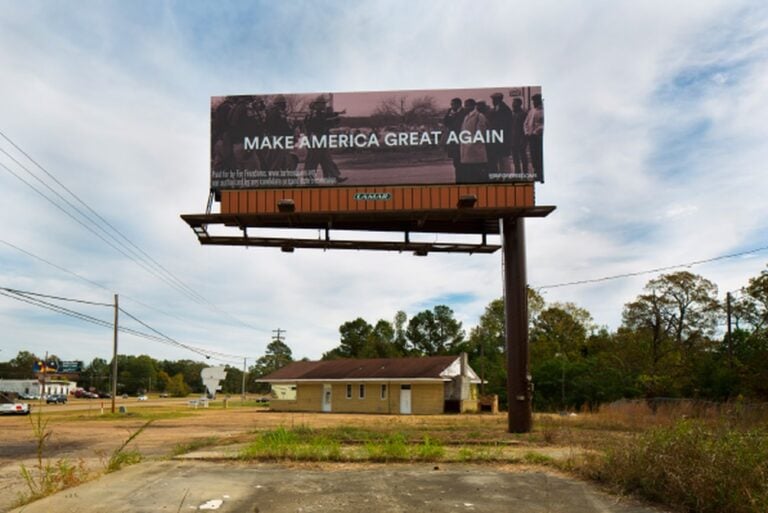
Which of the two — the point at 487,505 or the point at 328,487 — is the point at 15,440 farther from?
the point at 487,505

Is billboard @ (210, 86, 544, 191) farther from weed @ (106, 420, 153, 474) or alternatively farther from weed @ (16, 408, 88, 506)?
weed @ (16, 408, 88, 506)

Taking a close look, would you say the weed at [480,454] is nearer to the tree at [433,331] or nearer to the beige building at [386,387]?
the beige building at [386,387]

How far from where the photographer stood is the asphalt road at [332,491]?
7906 mm

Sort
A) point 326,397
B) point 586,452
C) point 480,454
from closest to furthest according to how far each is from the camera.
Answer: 1. point 586,452
2. point 480,454
3. point 326,397

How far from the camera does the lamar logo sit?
19484mm

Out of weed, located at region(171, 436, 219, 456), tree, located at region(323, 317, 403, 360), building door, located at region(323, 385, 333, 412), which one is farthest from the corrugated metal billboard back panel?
tree, located at region(323, 317, 403, 360)

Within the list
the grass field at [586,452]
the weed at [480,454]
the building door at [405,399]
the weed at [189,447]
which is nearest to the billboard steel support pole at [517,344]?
the grass field at [586,452]

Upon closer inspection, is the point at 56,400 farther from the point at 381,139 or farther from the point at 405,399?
the point at 381,139

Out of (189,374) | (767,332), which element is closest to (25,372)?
(189,374)

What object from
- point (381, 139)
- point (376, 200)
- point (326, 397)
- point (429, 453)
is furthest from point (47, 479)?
point (326, 397)

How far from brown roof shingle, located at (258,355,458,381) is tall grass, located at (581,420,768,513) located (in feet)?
115

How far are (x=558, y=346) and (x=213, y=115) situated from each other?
169 ft

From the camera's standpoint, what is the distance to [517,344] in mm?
17703

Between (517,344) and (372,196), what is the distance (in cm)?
631
